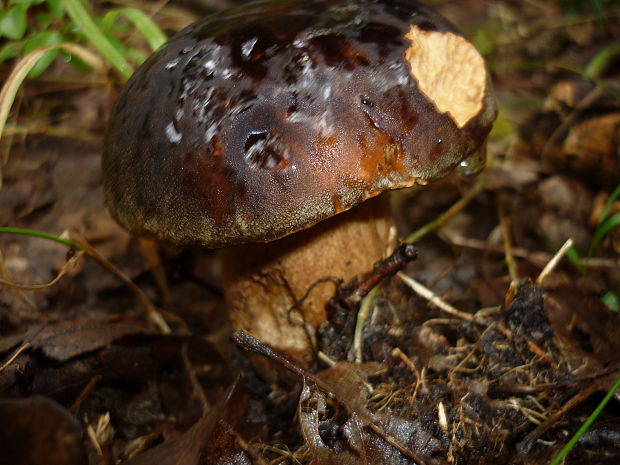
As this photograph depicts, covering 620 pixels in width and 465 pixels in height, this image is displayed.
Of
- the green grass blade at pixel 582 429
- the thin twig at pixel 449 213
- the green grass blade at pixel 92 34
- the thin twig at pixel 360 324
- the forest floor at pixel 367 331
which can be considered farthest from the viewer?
the thin twig at pixel 449 213

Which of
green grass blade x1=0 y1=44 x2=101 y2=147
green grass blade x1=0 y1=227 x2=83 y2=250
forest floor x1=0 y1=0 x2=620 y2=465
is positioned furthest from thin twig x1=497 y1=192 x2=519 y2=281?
green grass blade x1=0 y1=44 x2=101 y2=147

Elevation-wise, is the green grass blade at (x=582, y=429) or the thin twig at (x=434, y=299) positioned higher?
the green grass blade at (x=582, y=429)

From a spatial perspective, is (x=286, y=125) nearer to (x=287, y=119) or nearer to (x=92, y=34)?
(x=287, y=119)

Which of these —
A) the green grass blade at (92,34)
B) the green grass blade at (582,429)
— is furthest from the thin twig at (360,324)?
the green grass blade at (92,34)

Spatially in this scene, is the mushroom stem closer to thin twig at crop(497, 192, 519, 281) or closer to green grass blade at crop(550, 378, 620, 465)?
thin twig at crop(497, 192, 519, 281)

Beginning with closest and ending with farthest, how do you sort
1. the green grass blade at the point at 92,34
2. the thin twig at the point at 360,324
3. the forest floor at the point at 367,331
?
the forest floor at the point at 367,331, the thin twig at the point at 360,324, the green grass blade at the point at 92,34

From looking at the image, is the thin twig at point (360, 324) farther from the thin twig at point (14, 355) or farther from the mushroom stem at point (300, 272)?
the thin twig at point (14, 355)

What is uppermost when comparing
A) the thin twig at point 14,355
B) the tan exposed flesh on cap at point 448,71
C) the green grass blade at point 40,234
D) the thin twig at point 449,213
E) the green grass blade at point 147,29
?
the green grass blade at point 147,29
